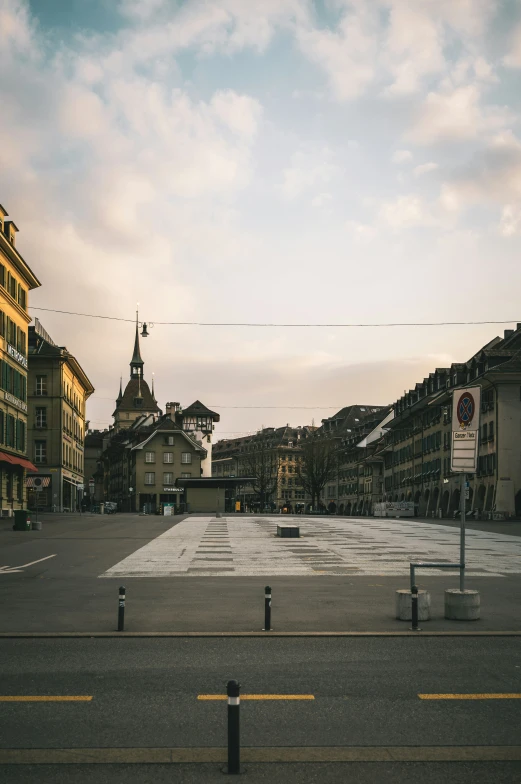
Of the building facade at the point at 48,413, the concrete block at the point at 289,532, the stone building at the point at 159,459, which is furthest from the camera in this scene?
the stone building at the point at 159,459

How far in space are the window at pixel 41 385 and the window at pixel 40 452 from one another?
4712 mm

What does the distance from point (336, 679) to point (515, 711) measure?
6.82 feet

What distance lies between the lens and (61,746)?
23.2ft

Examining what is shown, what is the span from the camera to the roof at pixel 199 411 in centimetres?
14425

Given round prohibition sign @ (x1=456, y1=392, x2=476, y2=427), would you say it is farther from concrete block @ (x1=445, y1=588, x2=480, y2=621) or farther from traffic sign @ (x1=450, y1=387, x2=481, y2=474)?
concrete block @ (x1=445, y1=588, x2=480, y2=621)

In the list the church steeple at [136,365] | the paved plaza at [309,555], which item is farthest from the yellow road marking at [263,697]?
the church steeple at [136,365]

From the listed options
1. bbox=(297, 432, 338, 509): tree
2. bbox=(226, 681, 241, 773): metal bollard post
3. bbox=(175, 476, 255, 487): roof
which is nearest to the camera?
bbox=(226, 681, 241, 773): metal bollard post

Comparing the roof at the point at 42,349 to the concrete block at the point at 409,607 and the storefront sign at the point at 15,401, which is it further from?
the concrete block at the point at 409,607

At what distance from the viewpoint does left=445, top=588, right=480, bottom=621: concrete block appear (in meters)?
13.6

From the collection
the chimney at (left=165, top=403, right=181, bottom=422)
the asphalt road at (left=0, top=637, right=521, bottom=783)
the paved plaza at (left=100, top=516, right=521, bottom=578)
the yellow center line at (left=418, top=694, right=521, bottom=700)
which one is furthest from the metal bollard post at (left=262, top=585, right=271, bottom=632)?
the chimney at (left=165, top=403, right=181, bottom=422)

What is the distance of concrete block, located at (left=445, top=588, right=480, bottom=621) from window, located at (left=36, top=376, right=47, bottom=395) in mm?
70525

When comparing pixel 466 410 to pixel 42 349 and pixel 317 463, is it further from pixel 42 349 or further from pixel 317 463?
pixel 317 463

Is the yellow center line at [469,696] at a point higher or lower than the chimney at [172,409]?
lower

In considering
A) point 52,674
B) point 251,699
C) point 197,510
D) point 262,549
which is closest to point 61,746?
point 251,699
